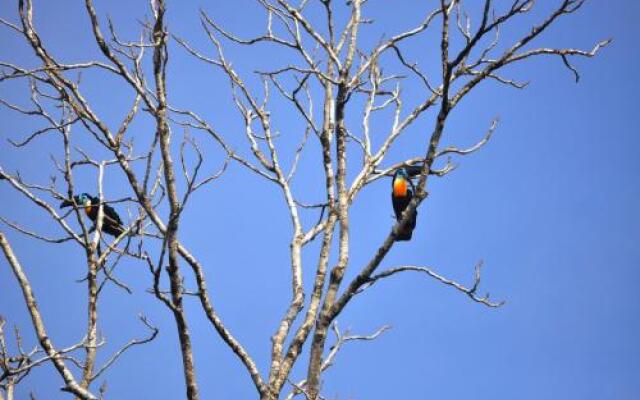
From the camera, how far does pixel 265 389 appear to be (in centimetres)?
429

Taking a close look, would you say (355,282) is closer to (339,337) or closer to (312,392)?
(312,392)

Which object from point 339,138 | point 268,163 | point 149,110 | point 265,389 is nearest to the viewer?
point 149,110

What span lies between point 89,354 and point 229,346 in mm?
1929

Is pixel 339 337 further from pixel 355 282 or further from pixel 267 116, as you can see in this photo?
pixel 267 116

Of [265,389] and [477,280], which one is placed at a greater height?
[477,280]

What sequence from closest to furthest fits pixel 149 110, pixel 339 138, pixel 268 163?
1. pixel 149 110
2. pixel 339 138
3. pixel 268 163

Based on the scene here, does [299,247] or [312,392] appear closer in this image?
[312,392]

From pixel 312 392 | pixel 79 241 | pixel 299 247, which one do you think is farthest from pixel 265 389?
pixel 79 241

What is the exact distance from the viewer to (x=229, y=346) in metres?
4.33

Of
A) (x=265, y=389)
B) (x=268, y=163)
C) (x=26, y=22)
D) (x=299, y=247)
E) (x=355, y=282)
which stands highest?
(x=268, y=163)

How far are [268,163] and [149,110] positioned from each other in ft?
5.58

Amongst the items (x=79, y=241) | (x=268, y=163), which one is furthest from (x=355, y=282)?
(x=79, y=241)

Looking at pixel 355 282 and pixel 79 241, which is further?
pixel 79 241

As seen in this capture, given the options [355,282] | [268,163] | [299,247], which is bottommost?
[355,282]
